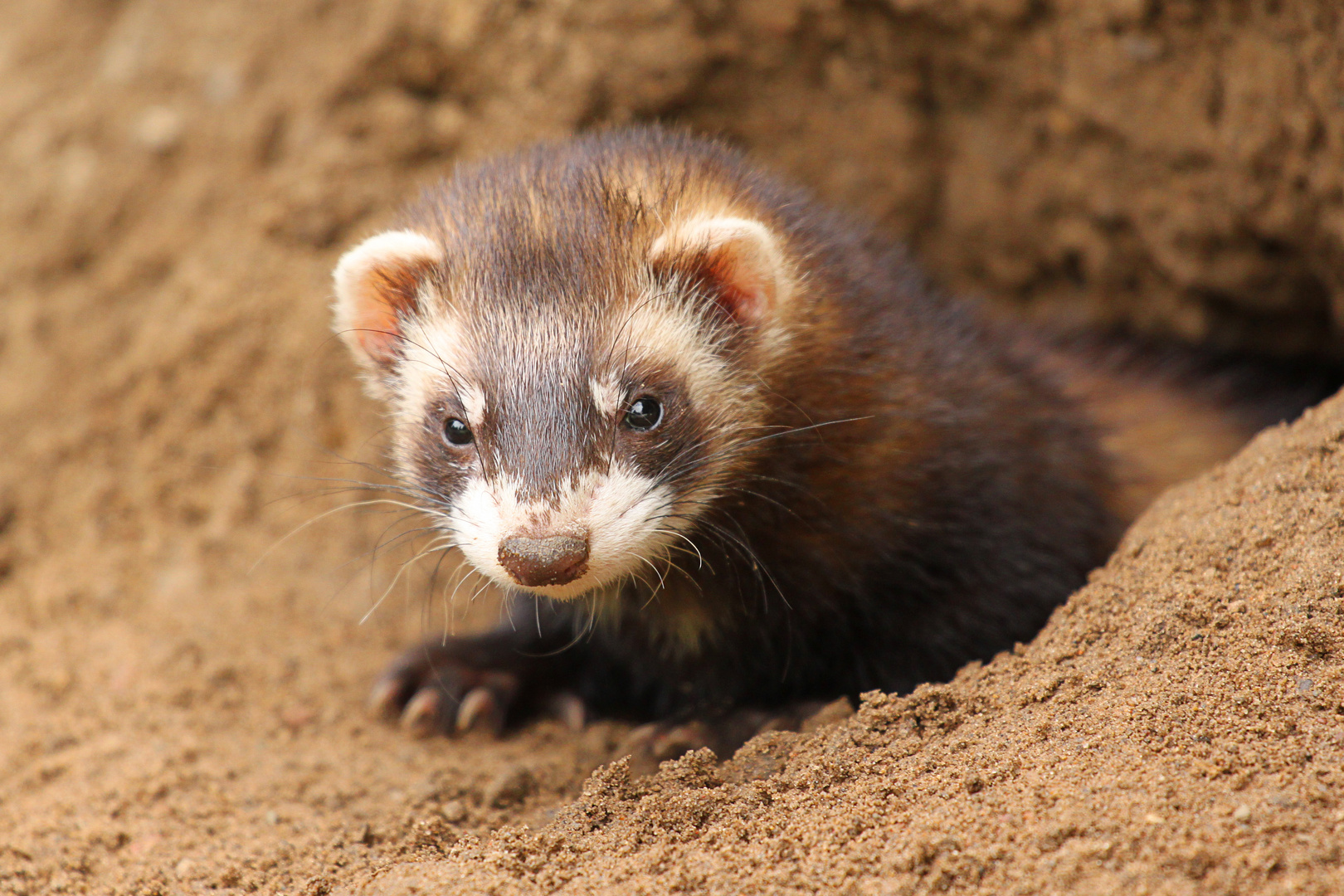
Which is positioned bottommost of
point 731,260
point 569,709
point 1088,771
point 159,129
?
point 569,709

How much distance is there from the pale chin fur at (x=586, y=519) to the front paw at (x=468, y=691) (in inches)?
45.9

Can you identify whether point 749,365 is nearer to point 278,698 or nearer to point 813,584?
point 813,584

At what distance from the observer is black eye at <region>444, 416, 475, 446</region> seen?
277cm

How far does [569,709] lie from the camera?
12.1ft

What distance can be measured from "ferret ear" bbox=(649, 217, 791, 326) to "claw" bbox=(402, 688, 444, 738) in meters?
1.66

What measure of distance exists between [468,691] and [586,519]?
1553 mm

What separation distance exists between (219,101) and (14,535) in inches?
77.4

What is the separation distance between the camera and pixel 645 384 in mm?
2697

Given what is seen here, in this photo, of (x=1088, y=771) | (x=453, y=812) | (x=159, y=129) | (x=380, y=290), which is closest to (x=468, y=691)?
(x=453, y=812)

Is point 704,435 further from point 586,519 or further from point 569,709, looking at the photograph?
point 569,709

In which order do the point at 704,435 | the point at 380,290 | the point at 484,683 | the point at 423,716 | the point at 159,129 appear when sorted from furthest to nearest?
the point at 159,129 < the point at 484,683 < the point at 423,716 < the point at 380,290 < the point at 704,435

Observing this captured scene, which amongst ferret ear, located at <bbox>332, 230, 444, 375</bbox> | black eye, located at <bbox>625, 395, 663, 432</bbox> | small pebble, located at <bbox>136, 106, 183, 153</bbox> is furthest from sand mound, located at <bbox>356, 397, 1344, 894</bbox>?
small pebble, located at <bbox>136, 106, 183, 153</bbox>

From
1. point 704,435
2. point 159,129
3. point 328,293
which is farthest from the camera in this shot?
point 159,129

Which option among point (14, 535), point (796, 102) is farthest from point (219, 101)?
point (796, 102)
